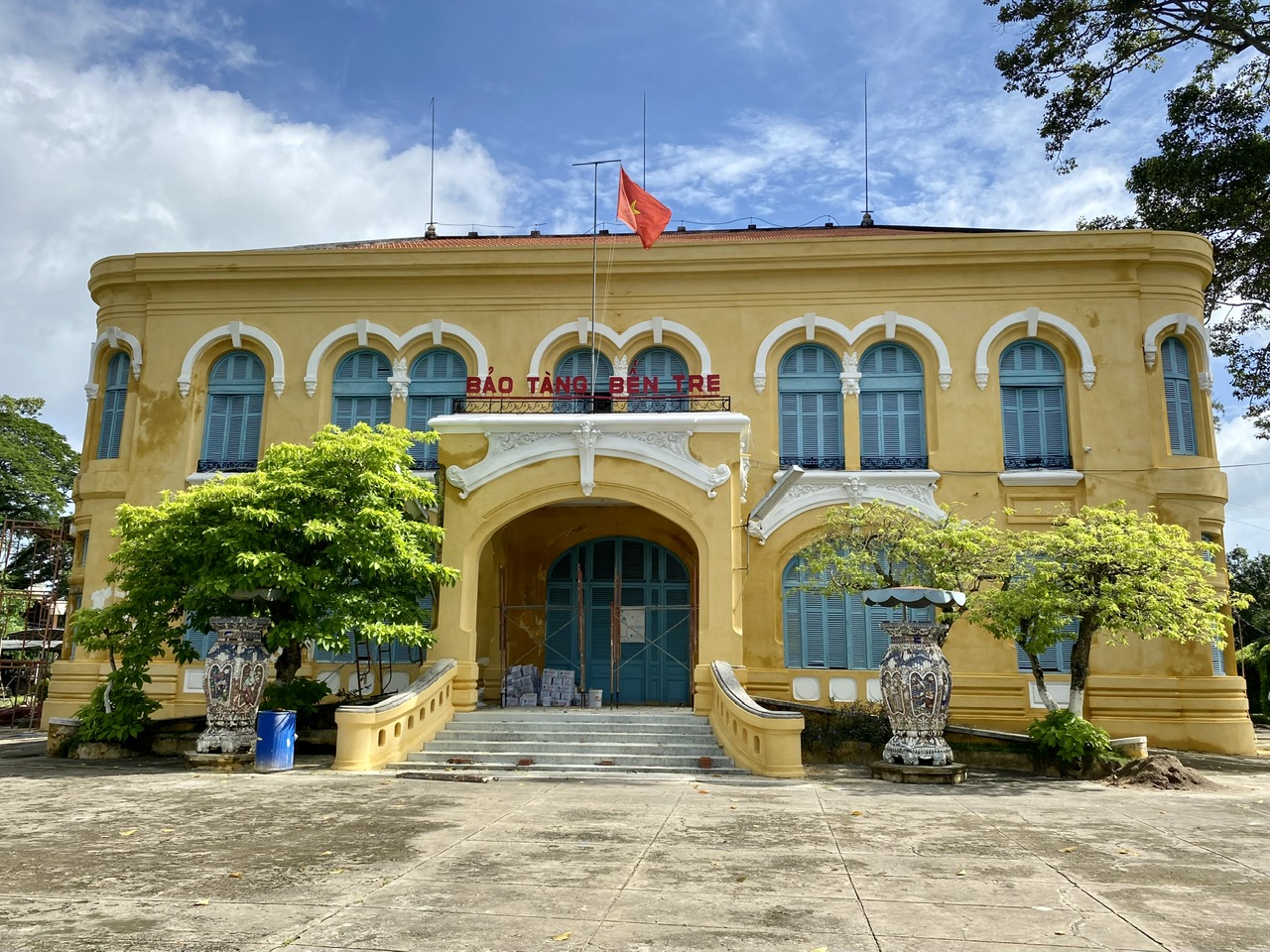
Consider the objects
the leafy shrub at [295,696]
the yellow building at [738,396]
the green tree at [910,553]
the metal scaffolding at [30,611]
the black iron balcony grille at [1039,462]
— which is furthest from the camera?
the metal scaffolding at [30,611]

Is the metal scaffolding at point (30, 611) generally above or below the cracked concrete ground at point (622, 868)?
above

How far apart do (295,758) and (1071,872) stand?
11092mm

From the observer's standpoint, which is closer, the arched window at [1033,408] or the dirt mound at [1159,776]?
the dirt mound at [1159,776]

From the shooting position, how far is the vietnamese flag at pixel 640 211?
1911cm

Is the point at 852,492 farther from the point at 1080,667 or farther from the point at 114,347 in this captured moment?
the point at 114,347

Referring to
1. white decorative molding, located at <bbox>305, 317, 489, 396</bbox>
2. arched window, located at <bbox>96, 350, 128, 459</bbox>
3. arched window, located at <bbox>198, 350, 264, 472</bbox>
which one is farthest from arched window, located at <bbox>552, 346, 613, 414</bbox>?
arched window, located at <bbox>96, 350, 128, 459</bbox>

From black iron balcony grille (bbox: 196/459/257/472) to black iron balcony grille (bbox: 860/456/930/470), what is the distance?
1194 cm

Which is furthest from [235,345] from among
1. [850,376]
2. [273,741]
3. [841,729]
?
[841,729]

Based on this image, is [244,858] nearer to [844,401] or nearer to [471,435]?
[471,435]

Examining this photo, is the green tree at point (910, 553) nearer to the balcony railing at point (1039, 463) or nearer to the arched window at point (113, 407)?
the balcony railing at point (1039, 463)

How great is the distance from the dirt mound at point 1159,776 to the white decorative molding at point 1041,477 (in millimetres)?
6290

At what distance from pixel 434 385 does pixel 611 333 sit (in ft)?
12.1

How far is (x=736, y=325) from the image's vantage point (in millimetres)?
20297

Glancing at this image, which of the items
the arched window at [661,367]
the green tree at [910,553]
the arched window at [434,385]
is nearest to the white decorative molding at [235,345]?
the arched window at [434,385]
